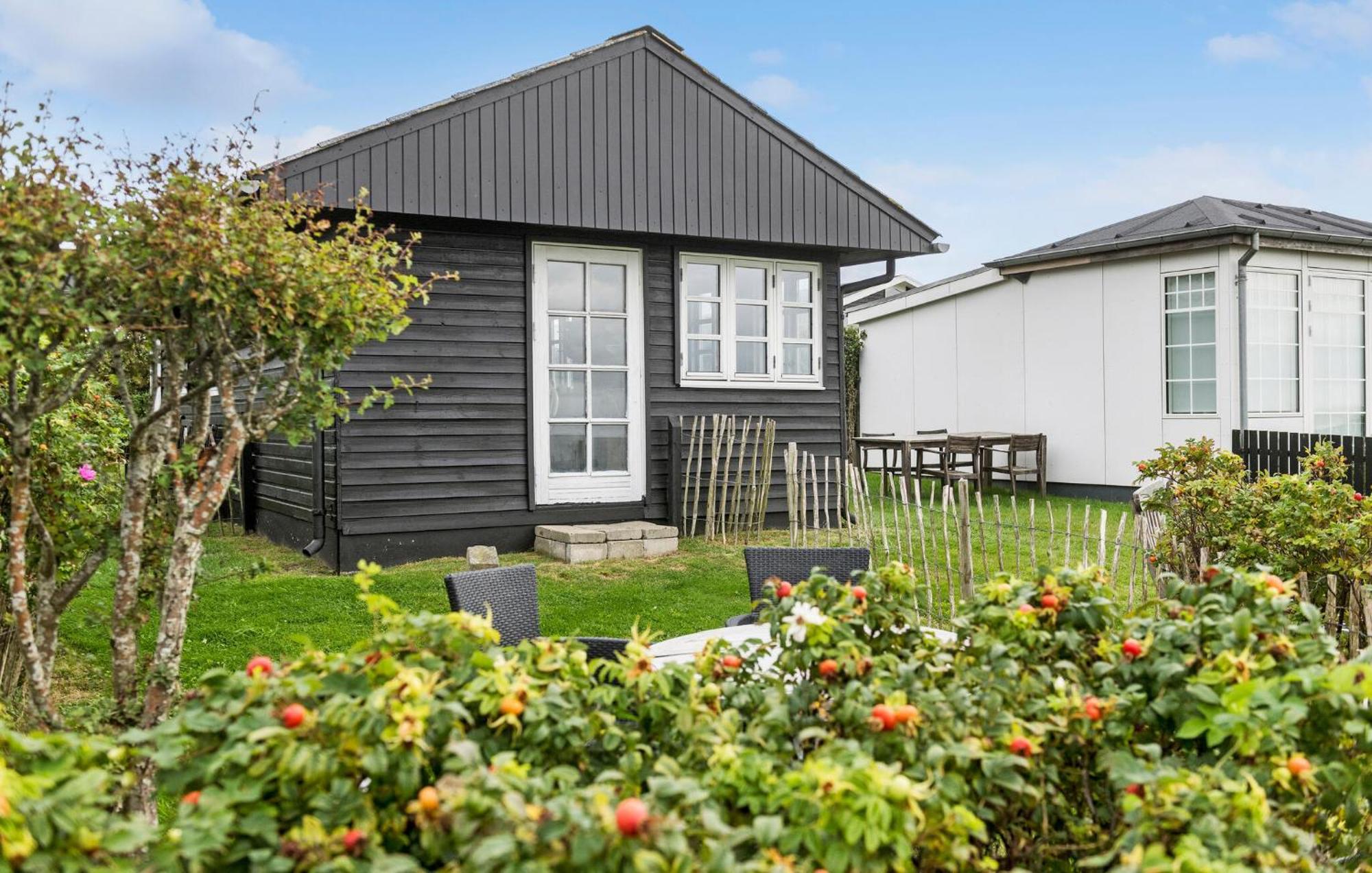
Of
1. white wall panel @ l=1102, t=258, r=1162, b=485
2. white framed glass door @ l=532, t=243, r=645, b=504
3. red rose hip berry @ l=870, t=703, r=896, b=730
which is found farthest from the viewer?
white wall panel @ l=1102, t=258, r=1162, b=485

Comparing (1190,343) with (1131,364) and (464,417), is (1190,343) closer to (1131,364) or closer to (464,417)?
(1131,364)

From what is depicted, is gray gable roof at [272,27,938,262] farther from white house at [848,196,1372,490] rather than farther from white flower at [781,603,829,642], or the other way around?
white flower at [781,603,829,642]

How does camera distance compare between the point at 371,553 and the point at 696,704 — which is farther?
the point at 371,553

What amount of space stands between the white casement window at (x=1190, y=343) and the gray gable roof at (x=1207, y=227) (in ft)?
2.26

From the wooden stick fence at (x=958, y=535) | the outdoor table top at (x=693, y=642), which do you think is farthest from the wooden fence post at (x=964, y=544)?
the outdoor table top at (x=693, y=642)

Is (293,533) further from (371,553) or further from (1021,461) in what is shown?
(1021,461)

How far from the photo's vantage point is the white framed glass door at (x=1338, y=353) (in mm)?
14188

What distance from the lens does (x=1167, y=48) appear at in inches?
953

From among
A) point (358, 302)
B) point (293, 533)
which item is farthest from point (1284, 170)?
point (358, 302)

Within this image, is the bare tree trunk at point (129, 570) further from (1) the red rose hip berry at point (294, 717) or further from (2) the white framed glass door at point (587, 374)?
(2) the white framed glass door at point (587, 374)

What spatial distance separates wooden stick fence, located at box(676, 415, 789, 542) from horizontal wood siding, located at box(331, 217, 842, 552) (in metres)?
0.28

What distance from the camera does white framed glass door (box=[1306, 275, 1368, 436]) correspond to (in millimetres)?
14188

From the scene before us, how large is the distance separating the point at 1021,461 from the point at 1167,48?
13.9 meters

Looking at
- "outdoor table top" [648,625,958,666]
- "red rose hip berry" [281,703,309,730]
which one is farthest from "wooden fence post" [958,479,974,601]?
"red rose hip berry" [281,703,309,730]
